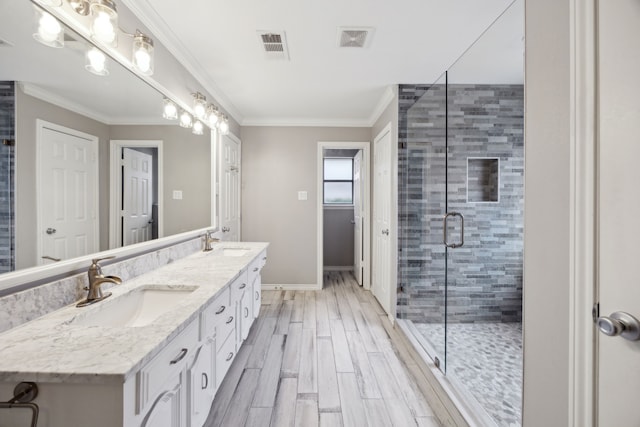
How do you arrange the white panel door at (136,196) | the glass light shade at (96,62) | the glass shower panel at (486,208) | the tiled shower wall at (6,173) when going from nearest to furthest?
the tiled shower wall at (6,173), the glass light shade at (96,62), the white panel door at (136,196), the glass shower panel at (486,208)

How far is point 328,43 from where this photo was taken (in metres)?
2.09

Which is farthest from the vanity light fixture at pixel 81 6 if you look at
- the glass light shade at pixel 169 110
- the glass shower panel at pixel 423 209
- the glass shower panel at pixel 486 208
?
the glass shower panel at pixel 423 209

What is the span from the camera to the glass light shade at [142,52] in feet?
5.02

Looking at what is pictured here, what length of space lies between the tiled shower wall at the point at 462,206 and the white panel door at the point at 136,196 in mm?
2228

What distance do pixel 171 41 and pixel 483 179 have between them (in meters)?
2.71

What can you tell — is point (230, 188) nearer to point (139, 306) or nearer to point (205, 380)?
point (139, 306)

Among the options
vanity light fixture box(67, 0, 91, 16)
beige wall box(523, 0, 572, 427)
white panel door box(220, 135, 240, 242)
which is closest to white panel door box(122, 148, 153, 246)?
vanity light fixture box(67, 0, 91, 16)

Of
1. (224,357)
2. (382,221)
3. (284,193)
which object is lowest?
(224,357)

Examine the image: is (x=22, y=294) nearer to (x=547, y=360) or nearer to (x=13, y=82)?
(x=13, y=82)

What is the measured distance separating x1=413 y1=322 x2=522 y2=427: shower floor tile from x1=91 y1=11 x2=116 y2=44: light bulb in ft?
8.81

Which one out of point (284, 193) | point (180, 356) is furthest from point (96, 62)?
point (284, 193)

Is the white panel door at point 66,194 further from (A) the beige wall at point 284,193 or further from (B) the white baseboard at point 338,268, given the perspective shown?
(B) the white baseboard at point 338,268

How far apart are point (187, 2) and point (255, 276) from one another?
6.68 ft

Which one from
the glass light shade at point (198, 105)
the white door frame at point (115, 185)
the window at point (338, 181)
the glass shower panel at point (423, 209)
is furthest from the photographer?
the window at point (338, 181)
